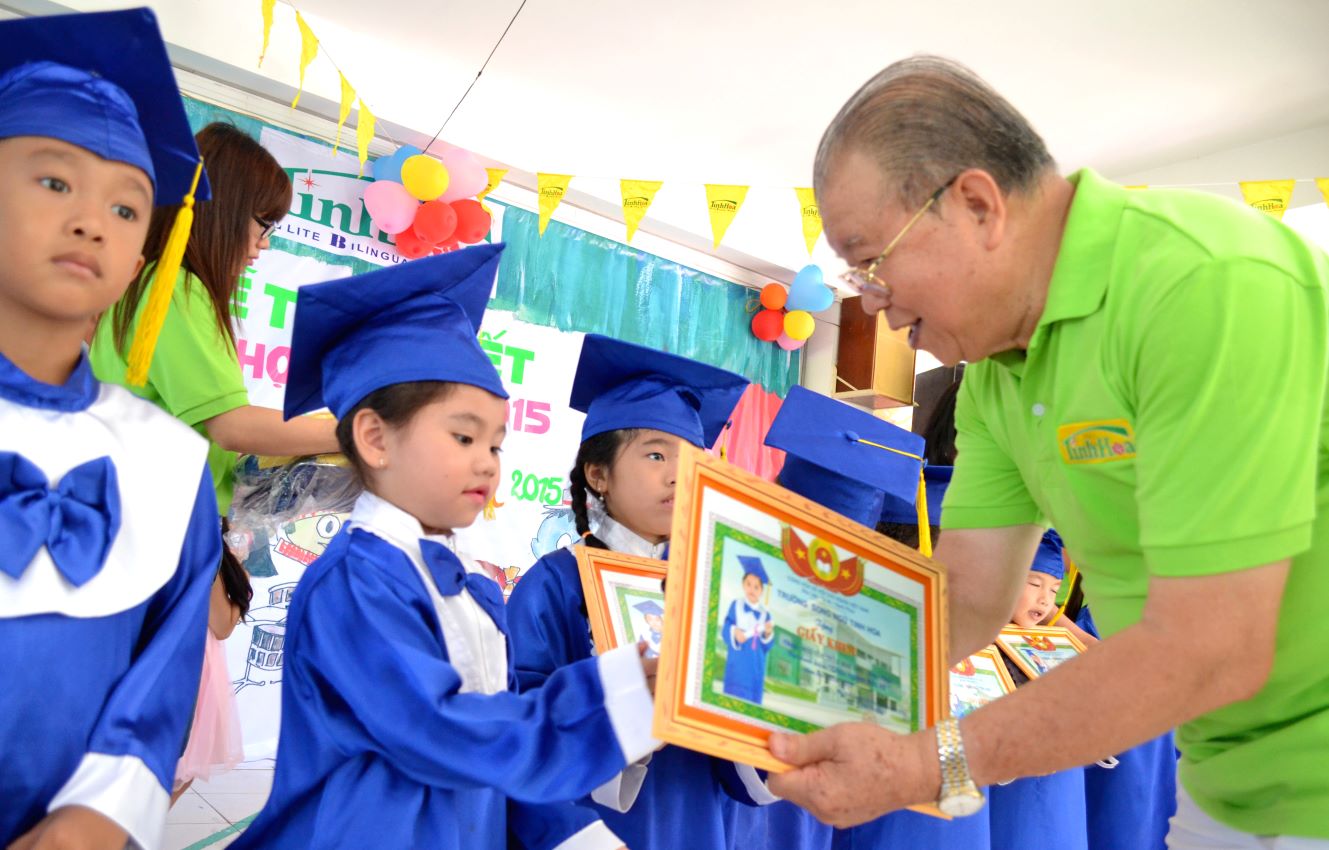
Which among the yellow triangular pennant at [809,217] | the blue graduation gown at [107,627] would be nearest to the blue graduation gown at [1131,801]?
the blue graduation gown at [107,627]

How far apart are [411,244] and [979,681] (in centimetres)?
447

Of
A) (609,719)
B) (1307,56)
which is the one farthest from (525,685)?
(1307,56)

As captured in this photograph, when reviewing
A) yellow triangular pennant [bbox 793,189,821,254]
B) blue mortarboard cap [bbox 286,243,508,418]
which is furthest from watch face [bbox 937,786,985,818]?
yellow triangular pennant [bbox 793,189,821,254]

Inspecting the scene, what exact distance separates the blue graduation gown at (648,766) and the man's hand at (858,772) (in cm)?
89

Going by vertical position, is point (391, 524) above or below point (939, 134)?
below

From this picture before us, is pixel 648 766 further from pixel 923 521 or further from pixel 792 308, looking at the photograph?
pixel 792 308

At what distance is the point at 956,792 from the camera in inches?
56.3

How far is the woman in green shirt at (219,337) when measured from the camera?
2.56 m

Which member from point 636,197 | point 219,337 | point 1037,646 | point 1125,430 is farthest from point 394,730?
point 636,197

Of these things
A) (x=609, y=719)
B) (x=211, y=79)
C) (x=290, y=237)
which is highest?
(x=211, y=79)

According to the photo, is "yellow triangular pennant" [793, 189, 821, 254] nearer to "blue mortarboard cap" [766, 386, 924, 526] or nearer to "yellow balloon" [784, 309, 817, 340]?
"yellow balloon" [784, 309, 817, 340]

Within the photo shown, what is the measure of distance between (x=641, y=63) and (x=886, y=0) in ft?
5.49

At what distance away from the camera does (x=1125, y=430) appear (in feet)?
4.70

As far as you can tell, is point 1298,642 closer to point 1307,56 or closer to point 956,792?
point 956,792
